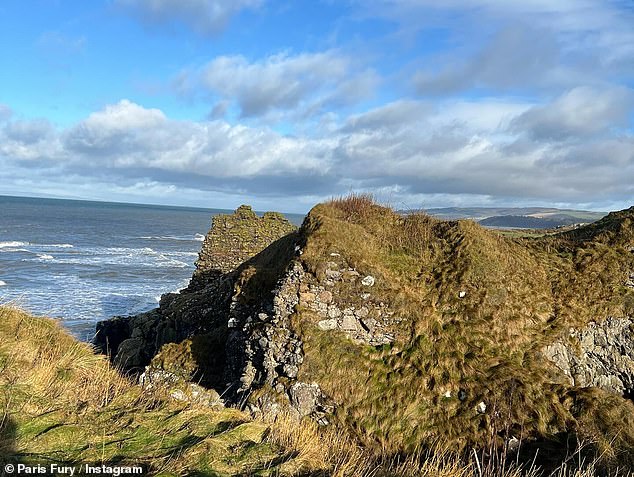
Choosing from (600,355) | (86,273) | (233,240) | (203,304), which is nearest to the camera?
(600,355)

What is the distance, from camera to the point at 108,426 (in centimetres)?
656

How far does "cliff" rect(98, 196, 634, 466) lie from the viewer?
969cm

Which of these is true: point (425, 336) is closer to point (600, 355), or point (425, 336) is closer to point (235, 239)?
point (600, 355)

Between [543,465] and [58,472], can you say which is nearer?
[58,472]

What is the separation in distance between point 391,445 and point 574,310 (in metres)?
7.99

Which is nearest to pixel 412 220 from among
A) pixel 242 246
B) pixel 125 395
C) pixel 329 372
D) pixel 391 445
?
pixel 329 372

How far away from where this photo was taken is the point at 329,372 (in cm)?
1043

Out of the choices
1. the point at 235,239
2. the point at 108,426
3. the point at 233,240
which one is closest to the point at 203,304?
the point at 108,426

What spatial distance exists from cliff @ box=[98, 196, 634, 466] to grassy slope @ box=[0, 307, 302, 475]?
295cm

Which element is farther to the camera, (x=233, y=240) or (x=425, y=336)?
(x=233, y=240)

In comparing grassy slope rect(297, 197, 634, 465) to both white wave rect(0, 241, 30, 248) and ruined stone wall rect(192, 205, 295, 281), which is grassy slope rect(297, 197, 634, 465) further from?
white wave rect(0, 241, 30, 248)

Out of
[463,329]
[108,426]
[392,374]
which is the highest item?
[463,329]

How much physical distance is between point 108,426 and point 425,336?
25.7ft

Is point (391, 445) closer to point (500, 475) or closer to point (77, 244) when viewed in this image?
point (500, 475)
